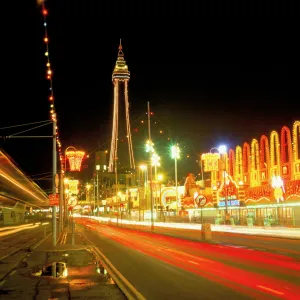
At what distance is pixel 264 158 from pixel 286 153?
190 inches

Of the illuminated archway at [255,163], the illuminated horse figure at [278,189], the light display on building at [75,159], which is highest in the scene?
the illuminated archway at [255,163]

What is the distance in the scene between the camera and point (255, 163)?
5747 cm

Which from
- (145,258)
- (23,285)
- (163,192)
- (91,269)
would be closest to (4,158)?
(145,258)

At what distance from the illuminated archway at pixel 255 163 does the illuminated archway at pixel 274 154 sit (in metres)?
3.57

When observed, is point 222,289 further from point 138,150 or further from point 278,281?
point 138,150

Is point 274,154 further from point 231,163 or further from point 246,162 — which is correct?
point 231,163

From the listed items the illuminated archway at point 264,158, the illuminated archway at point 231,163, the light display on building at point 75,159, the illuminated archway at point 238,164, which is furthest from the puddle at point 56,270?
the illuminated archway at point 231,163

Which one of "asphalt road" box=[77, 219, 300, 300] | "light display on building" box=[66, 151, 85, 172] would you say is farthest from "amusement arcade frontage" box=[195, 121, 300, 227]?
"asphalt road" box=[77, 219, 300, 300]

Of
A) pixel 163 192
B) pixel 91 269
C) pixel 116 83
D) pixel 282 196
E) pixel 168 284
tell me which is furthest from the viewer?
pixel 116 83

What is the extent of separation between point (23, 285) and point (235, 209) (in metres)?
48.9

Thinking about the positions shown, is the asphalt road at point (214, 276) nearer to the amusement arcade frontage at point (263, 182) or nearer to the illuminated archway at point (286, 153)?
the amusement arcade frontage at point (263, 182)

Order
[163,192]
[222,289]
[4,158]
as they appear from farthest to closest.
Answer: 1. [163,192]
2. [4,158]
3. [222,289]

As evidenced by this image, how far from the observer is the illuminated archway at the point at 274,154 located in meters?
51.8

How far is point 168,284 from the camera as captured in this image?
1258 cm
